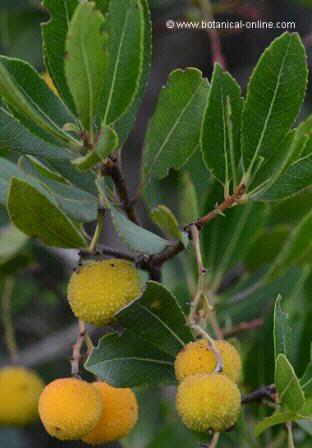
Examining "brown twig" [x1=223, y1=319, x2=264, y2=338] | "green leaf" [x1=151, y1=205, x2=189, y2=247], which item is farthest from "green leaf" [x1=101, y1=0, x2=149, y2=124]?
"brown twig" [x1=223, y1=319, x2=264, y2=338]

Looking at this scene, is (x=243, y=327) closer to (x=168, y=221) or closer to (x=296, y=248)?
(x=296, y=248)

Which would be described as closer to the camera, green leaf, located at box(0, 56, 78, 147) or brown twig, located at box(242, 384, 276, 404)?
green leaf, located at box(0, 56, 78, 147)

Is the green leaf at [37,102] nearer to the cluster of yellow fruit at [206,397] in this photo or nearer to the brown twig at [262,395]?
the cluster of yellow fruit at [206,397]

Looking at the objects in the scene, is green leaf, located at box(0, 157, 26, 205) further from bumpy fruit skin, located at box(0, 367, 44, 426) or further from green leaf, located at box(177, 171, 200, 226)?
bumpy fruit skin, located at box(0, 367, 44, 426)

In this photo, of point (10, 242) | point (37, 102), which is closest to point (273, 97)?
point (37, 102)

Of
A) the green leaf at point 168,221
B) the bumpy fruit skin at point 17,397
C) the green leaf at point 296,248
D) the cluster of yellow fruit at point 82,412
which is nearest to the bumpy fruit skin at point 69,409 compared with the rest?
the cluster of yellow fruit at point 82,412
